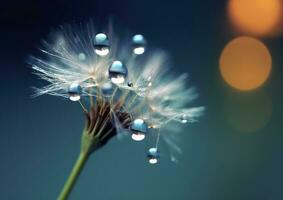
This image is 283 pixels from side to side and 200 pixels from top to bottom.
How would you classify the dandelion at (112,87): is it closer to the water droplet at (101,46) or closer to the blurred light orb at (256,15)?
the water droplet at (101,46)

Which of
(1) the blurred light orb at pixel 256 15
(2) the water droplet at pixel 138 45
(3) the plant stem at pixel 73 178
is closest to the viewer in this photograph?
(3) the plant stem at pixel 73 178

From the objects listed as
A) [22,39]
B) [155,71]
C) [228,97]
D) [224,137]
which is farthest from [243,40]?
[155,71]

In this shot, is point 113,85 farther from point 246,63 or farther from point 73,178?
point 246,63

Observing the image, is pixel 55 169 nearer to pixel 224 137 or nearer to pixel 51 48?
pixel 224 137

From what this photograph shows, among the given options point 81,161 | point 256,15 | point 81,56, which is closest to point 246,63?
point 256,15

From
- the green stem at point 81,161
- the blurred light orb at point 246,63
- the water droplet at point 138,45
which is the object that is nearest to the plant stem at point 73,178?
the green stem at point 81,161

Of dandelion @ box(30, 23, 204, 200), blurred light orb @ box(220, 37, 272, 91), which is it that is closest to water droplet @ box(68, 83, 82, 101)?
dandelion @ box(30, 23, 204, 200)

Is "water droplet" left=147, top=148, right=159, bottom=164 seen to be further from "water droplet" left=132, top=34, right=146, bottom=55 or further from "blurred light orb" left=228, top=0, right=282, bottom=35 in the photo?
"blurred light orb" left=228, top=0, right=282, bottom=35
